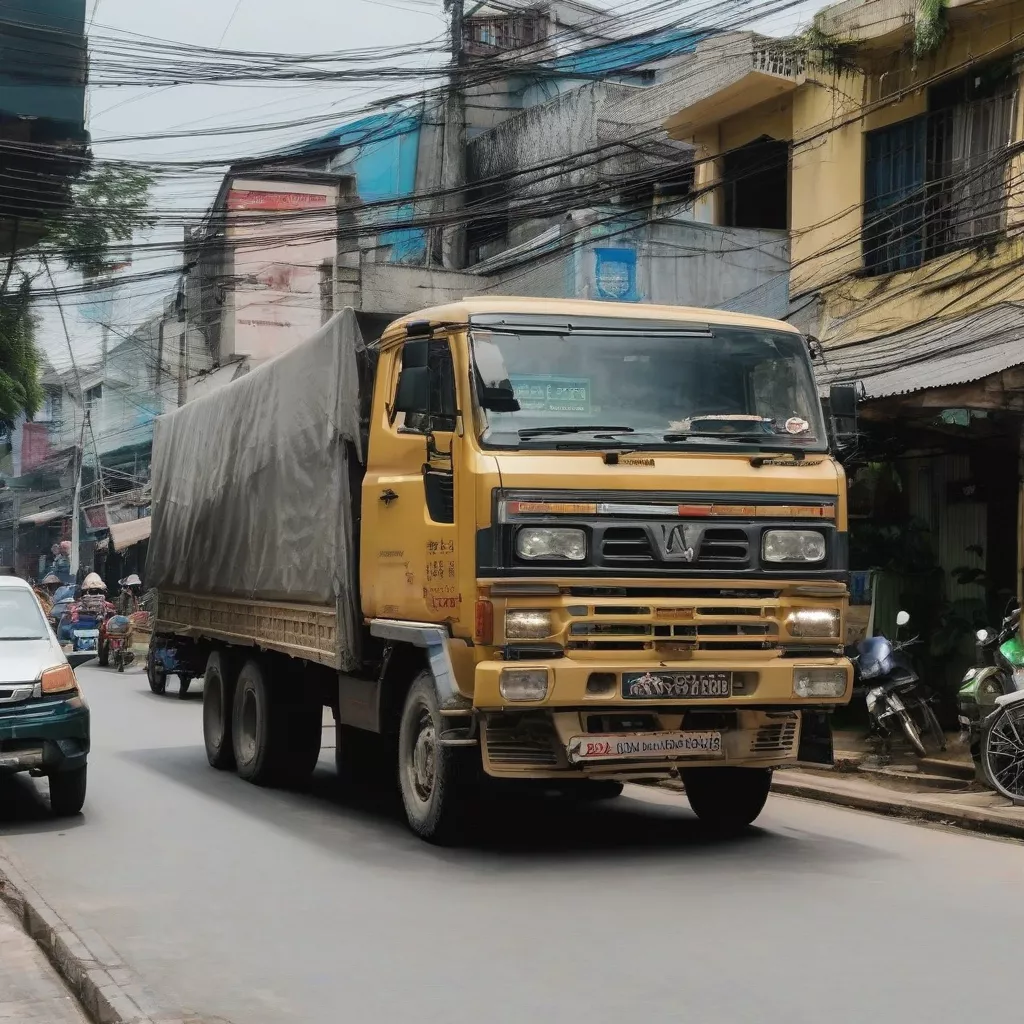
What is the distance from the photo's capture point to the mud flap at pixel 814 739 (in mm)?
8430

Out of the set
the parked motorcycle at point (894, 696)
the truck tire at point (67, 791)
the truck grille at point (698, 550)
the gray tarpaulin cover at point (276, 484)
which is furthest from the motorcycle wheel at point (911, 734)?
the truck tire at point (67, 791)

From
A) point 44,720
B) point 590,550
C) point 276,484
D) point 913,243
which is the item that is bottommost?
point 44,720

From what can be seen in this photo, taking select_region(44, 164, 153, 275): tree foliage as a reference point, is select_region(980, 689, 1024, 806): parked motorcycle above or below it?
below

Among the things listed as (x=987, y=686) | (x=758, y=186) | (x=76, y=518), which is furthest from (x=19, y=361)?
(x=987, y=686)

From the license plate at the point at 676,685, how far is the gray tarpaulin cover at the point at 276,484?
86.0 inches

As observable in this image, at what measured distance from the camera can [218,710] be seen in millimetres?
12805

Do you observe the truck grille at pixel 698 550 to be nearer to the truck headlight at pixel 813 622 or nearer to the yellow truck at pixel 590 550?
the yellow truck at pixel 590 550

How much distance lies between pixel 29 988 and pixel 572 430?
3.83 meters

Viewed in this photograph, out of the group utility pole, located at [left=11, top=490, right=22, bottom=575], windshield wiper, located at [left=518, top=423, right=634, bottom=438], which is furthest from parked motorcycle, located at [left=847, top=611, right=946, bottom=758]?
utility pole, located at [left=11, top=490, right=22, bottom=575]

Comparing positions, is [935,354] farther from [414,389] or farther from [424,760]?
[424,760]

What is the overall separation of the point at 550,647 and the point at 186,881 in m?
2.16

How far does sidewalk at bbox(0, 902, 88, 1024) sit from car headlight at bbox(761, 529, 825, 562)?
4073mm

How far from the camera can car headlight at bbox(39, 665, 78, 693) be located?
9562mm

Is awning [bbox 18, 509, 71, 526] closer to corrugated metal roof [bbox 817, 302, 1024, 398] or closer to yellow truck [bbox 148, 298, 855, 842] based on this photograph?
corrugated metal roof [bbox 817, 302, 1024, 398]
